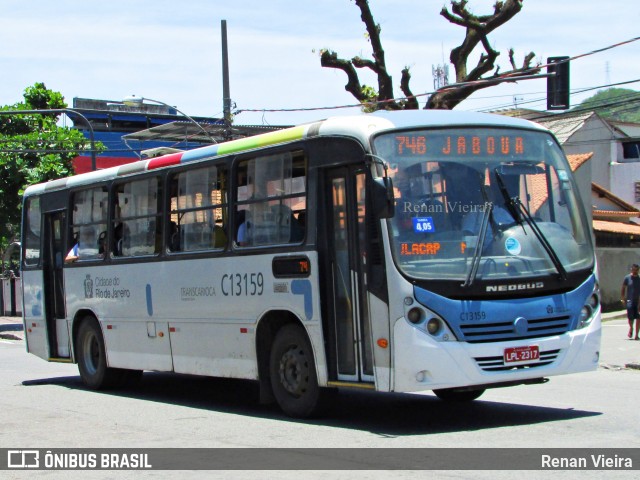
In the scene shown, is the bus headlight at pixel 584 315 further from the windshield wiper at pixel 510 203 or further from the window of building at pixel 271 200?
the window of building at pixel 271 200

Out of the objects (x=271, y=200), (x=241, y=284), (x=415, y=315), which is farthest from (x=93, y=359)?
(x=415, y=315)

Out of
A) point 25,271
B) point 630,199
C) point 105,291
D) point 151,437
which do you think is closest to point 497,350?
point 151,437

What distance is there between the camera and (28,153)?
32.7m

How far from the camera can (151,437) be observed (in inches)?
404

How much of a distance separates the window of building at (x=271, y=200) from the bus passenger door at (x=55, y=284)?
18.1 feet

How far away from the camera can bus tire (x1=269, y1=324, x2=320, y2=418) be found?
10.9 m

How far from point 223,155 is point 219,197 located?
0.51 m

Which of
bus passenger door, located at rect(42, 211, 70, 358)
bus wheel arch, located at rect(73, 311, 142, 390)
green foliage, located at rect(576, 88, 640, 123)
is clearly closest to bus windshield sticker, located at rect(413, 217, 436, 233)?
bus wheel arch, located at rect(73, 311, 142, 390)

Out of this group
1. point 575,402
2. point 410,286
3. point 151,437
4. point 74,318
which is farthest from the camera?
point 74,318

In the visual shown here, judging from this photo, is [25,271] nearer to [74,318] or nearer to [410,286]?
[74,318]

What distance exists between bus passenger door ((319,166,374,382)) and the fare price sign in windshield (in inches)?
21.1

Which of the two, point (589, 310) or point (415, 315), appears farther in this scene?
point (589, 310)

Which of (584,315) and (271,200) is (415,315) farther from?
(271,200)

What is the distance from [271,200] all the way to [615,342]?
505 inches
